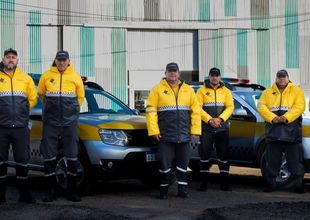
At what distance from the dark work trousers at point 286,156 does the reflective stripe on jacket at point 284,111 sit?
148 mm

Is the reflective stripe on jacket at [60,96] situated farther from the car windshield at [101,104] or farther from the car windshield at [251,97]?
the car windshield at [251,97]

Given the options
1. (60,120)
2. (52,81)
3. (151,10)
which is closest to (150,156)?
(60,120)

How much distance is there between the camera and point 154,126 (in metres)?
8.72

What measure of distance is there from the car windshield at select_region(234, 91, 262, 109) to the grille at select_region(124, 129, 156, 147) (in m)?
2.25

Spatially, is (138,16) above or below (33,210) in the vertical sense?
above

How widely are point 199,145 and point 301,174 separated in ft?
5.51

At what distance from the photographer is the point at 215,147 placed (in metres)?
9.82

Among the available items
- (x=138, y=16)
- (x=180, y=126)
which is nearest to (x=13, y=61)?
(x=180, y=126)

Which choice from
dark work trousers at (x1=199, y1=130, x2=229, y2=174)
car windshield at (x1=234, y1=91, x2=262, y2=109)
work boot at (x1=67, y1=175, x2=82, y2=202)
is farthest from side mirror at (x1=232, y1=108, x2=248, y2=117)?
work boot at (x1=67, y1=175, x2=82, y2=202)

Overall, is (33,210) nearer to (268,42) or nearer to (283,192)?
(283,192)

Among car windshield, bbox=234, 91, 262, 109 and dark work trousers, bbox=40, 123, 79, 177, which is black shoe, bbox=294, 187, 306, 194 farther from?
dark work trousers, bbox=40, 123, 79, 177

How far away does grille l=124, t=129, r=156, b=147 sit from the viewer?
8906mm

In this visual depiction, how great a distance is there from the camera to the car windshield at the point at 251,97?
34.5 ft

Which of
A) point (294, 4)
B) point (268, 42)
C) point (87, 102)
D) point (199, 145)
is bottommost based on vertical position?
point (199, 145)
